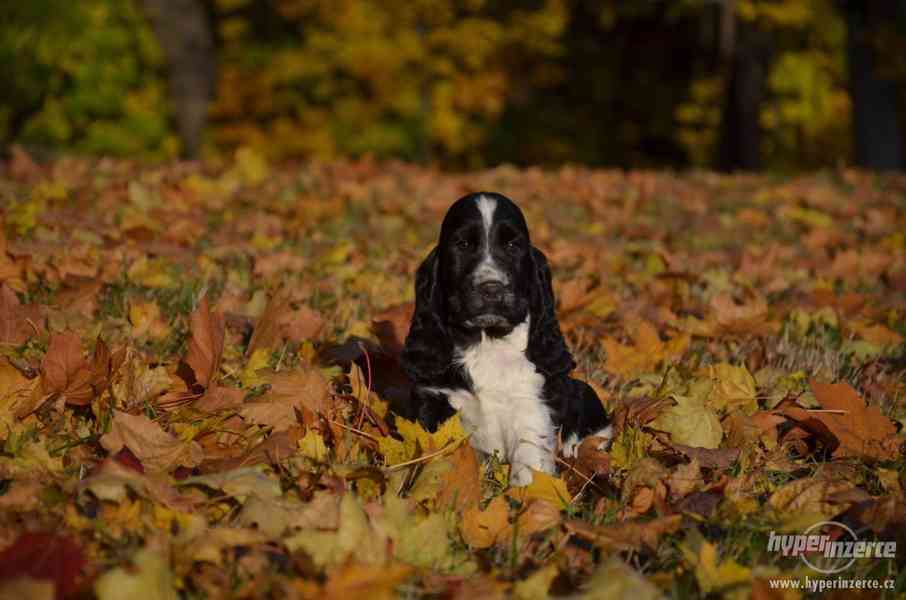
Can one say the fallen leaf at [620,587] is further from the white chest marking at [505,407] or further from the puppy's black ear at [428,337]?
the puppy's black ear at [428,337]

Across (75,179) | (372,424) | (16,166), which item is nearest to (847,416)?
(372,424)

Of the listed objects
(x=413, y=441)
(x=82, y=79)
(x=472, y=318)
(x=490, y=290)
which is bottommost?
(x=413, y=441)

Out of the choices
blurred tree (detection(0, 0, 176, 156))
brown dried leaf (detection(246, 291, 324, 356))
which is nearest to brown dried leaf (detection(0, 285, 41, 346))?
brown dried leaf (detection(246, 291, 324, 356))

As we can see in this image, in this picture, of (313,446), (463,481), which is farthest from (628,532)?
(313,446)

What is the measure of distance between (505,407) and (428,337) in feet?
1.27

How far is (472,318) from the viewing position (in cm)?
312

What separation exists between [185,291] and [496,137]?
27923 millimetres

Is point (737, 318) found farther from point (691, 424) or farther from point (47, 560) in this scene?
point (47, 560)

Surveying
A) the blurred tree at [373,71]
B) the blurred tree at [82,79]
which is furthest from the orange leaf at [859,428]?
the blurred tree at [373,71]

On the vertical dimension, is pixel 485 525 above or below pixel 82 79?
below

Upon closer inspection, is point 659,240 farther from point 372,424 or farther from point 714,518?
point 714,518

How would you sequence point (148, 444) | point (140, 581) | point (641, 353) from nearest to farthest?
point (140, 581) < point (148, 444) < point (641, 353)

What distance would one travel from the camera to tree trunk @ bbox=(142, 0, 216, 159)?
79.3 feet

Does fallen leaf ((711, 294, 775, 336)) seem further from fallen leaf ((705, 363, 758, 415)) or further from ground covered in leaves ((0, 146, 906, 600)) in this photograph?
fallen leaf ((705, 363, 758, 415))
